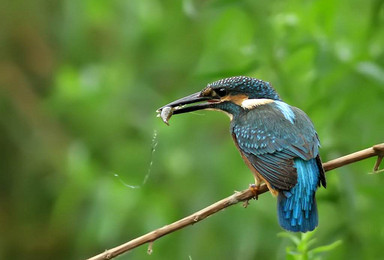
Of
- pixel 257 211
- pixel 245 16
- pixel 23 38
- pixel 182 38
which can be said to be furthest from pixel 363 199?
pixel 23 38

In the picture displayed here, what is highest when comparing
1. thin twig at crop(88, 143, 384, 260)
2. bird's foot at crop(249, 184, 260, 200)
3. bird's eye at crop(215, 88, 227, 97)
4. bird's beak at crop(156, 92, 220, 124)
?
bird's eye at crop(215, 88, 227, 97)

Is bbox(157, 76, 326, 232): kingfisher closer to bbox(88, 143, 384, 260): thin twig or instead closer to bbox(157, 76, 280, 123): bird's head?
bbox(157, 76, 280, 123): bird's head

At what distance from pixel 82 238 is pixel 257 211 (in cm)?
142

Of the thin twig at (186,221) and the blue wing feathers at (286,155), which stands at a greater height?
the blue wing feathers at (286,155)

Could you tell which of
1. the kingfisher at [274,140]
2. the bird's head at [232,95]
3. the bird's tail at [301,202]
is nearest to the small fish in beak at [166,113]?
the kingfisher at [274,140]

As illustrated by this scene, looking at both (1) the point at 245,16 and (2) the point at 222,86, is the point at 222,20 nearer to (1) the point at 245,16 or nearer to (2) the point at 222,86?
(1) the point at 245,16

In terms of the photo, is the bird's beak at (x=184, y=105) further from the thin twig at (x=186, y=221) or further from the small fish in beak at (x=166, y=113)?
the thin twig at (x=186, y=221)

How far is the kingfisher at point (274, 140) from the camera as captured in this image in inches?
134

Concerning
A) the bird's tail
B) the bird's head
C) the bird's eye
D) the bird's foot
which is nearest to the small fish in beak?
the bird's head

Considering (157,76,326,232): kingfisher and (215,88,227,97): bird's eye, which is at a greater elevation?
(215,88,227,97): bird's eye

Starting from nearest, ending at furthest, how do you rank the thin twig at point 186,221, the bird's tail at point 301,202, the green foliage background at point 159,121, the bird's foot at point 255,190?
1. the thin twig at point 186,221
2. the bird's tail at point 301,202
3. the bird's foot at point 255,190
4. the green foliage background at point 159,121

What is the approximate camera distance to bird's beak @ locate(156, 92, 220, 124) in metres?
3.77

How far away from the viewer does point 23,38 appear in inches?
263

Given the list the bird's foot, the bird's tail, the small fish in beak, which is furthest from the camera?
the small fish in beak
